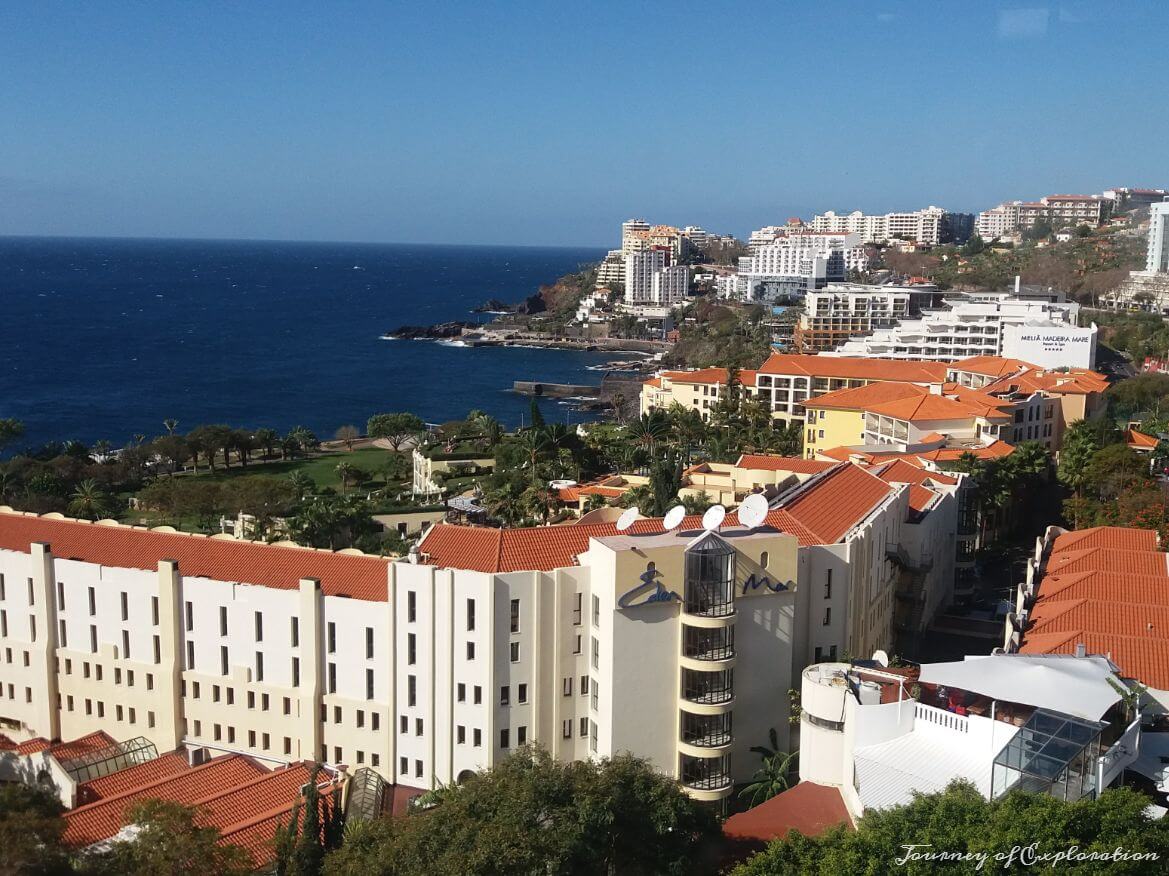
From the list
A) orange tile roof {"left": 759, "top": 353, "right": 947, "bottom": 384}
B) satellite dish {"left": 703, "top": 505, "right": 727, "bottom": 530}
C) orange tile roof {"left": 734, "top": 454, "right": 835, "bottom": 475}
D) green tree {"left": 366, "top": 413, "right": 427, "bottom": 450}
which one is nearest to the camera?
satellite dish {"left": 703, "top": 505, "right": 727, "bottom": 530}

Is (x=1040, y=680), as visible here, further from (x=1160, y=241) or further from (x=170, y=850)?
(x=1160, y=241)

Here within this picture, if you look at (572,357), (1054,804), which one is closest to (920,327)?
(572,357)

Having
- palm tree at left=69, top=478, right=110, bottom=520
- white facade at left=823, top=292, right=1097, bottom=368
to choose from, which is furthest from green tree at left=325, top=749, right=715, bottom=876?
white facade at left=823, top=292, right=1097, bottom=368

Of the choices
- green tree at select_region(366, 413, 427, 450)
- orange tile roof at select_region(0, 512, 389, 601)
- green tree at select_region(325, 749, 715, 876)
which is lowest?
green tree at select_region(366, 413, 427, 450)

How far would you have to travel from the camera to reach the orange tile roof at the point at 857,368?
7906cm

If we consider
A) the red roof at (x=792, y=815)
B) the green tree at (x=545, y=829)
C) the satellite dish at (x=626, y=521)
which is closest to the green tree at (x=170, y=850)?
the green tree at (x=545, y=829)

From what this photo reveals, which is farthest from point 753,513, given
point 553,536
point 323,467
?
point 323,467

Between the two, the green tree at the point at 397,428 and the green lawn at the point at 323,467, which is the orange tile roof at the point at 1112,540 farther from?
the green tree at the point at 397,428

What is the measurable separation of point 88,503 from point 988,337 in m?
68.1

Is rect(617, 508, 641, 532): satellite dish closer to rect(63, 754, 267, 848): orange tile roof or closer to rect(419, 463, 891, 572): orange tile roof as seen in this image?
rect(419, 463, 891, 572): orange tile roof

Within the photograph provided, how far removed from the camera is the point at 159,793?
29.3 m

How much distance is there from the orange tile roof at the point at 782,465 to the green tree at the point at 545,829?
81.9ft

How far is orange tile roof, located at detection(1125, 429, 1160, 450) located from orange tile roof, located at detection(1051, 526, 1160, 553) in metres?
21.2

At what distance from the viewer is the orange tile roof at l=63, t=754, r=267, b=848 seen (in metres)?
27.0
